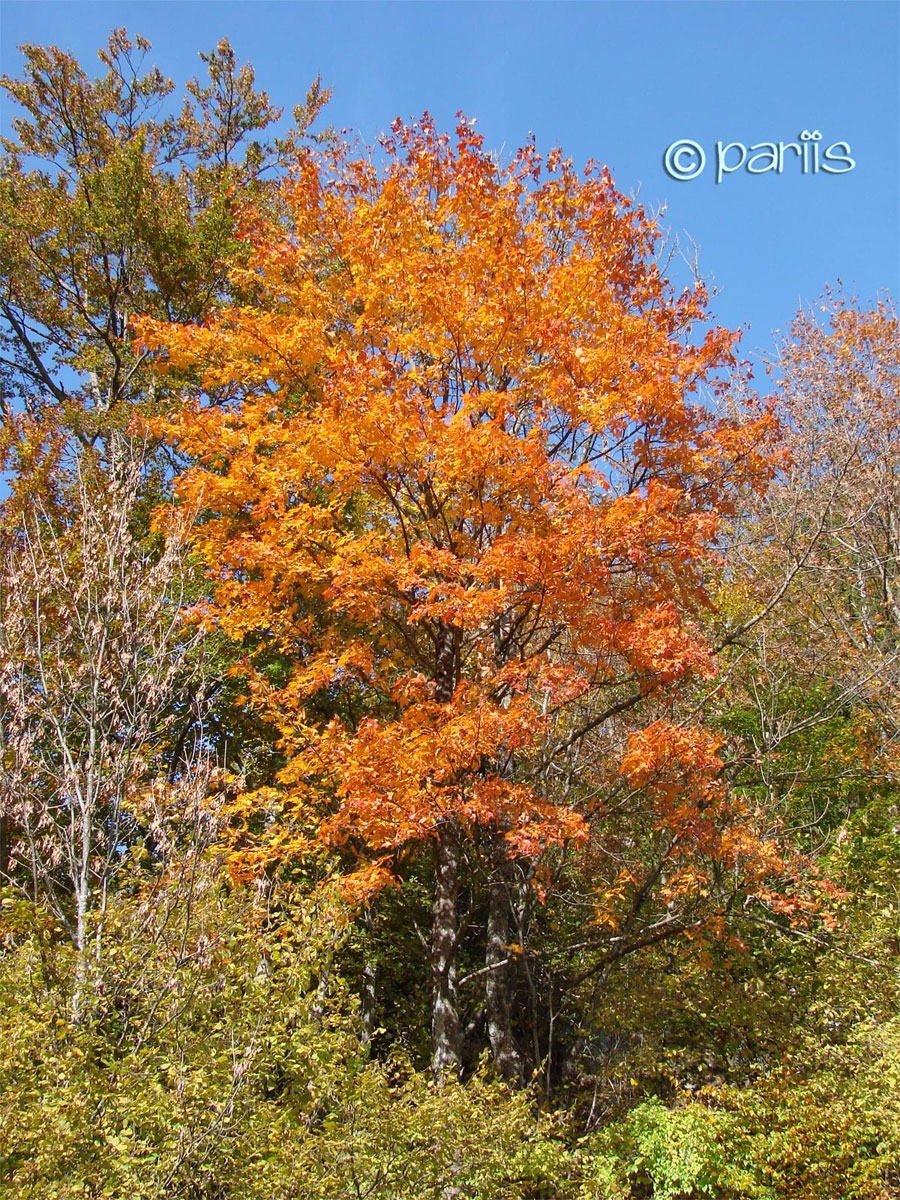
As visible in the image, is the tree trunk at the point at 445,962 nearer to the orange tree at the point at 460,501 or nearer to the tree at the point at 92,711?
the orange tree at the point at 460,501

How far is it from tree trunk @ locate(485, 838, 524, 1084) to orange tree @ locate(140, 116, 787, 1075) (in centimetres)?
3

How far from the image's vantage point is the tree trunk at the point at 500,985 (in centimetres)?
791

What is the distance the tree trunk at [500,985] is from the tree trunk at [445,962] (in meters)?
0.43

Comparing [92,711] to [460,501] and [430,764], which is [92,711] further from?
[460,501]

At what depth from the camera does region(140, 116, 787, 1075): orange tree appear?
6547 mm

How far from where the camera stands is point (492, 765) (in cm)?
823

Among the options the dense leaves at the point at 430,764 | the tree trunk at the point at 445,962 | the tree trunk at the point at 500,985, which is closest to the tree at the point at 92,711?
the dense leaves at the point at 430,764

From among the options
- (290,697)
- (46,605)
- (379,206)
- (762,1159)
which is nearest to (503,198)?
(379,206)

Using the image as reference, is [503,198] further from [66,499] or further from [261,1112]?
[261,1112]

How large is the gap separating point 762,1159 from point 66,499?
10181 mm

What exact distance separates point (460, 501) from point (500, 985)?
15.7ft

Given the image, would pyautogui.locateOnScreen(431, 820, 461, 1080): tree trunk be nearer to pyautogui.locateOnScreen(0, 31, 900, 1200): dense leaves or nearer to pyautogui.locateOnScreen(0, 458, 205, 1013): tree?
pyautogui.locateOnScreen(0, 31, 900, 1200): dense leaves

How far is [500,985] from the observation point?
8.26 m

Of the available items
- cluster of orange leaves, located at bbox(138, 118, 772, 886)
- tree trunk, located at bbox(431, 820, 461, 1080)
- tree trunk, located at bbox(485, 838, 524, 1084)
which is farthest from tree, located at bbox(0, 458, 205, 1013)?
tree trunk, located at bbox(485, 838, 524, 1084)
